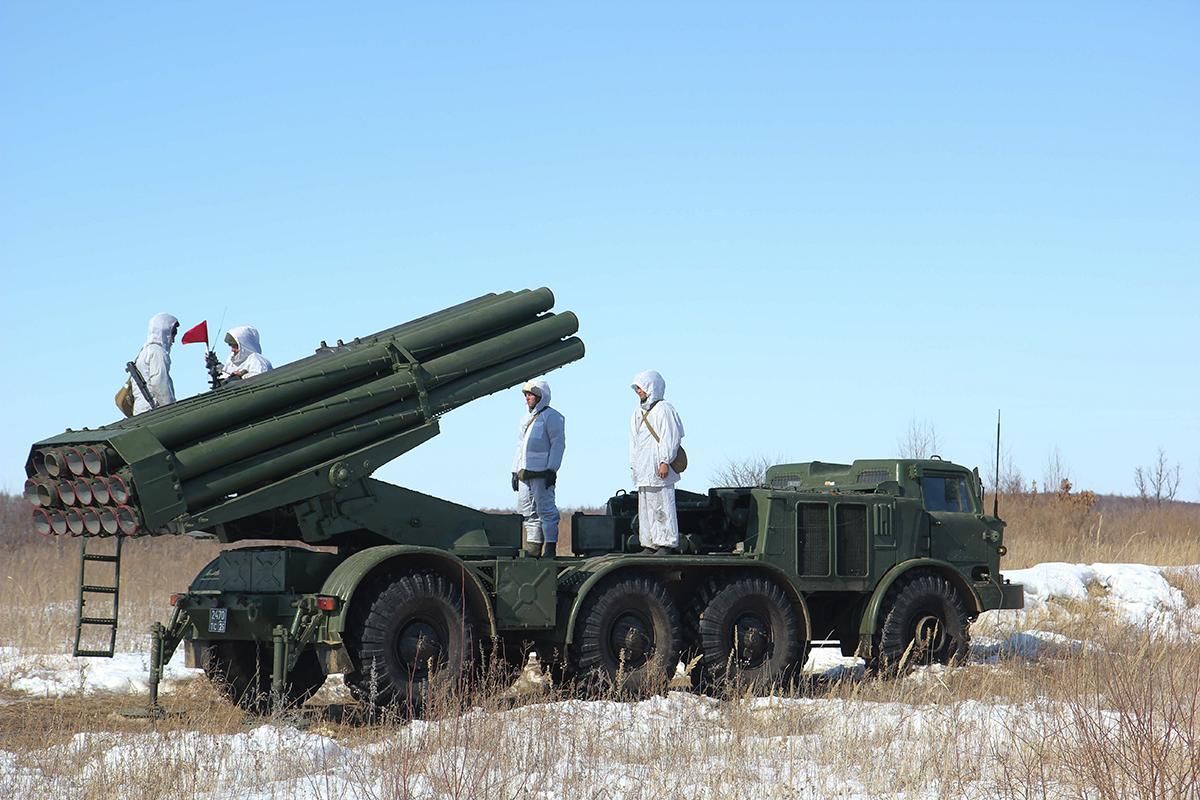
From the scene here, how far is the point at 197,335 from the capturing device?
13.5 metres

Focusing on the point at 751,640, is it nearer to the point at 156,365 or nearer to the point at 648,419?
the point at 648,419

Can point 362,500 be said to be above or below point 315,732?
above

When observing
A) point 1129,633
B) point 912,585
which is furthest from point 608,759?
point 1129,633

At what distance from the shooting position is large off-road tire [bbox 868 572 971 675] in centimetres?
1495

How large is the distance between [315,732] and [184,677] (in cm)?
414

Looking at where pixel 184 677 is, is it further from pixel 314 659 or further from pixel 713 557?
pixel 713 557

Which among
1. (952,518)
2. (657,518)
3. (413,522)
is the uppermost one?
(952,518)

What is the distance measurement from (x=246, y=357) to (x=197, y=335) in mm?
476

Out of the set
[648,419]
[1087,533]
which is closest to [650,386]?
[648,419]

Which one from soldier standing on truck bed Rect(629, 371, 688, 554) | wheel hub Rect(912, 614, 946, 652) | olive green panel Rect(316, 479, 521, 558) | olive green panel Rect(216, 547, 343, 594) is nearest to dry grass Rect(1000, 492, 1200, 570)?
wheel hub Rect(912, 614, 946, 652)

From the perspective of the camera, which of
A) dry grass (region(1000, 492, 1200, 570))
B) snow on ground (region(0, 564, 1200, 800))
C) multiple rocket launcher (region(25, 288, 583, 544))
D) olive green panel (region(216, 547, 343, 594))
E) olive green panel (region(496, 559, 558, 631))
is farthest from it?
dry grass (region(1000, 492, 1200, 570))

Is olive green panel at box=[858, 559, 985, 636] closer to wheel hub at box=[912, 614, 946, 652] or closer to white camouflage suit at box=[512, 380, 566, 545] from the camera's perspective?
wheel hub at box=[912, 614, 946, 652]

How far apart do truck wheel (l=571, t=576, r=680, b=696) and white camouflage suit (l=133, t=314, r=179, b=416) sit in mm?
4162

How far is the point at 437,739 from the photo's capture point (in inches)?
355
